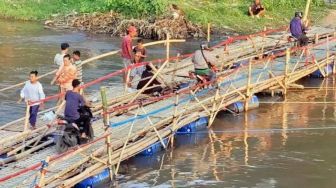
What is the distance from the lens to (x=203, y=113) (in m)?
15.9

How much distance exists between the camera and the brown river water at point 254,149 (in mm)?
13398

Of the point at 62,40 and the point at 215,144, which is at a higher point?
the point at 62,40

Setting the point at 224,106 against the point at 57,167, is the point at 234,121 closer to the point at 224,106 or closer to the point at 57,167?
the point at 224,106

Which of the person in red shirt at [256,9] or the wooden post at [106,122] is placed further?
the person in red shirt at [256,9]

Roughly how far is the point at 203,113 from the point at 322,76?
25.3 ft

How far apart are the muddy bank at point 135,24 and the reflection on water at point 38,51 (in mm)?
703

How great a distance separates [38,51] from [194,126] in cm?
1205

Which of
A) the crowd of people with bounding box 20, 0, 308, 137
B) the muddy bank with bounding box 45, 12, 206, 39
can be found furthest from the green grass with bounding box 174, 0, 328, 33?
the crowd of people with bounding box 20, 0, 308, 137

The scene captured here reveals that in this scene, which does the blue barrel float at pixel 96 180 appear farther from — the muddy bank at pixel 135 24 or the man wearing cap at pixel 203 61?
the muddy bank at pixel 135 24

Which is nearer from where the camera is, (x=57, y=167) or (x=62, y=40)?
(x=57, y=167)

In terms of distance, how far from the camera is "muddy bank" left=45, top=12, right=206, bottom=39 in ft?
96.3

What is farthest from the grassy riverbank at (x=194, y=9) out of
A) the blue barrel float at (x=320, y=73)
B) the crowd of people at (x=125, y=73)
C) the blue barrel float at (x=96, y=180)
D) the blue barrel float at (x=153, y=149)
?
the blue barrel float at (x=96, y=180)

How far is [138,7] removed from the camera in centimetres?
3119

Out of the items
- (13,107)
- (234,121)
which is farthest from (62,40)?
(234,121)
